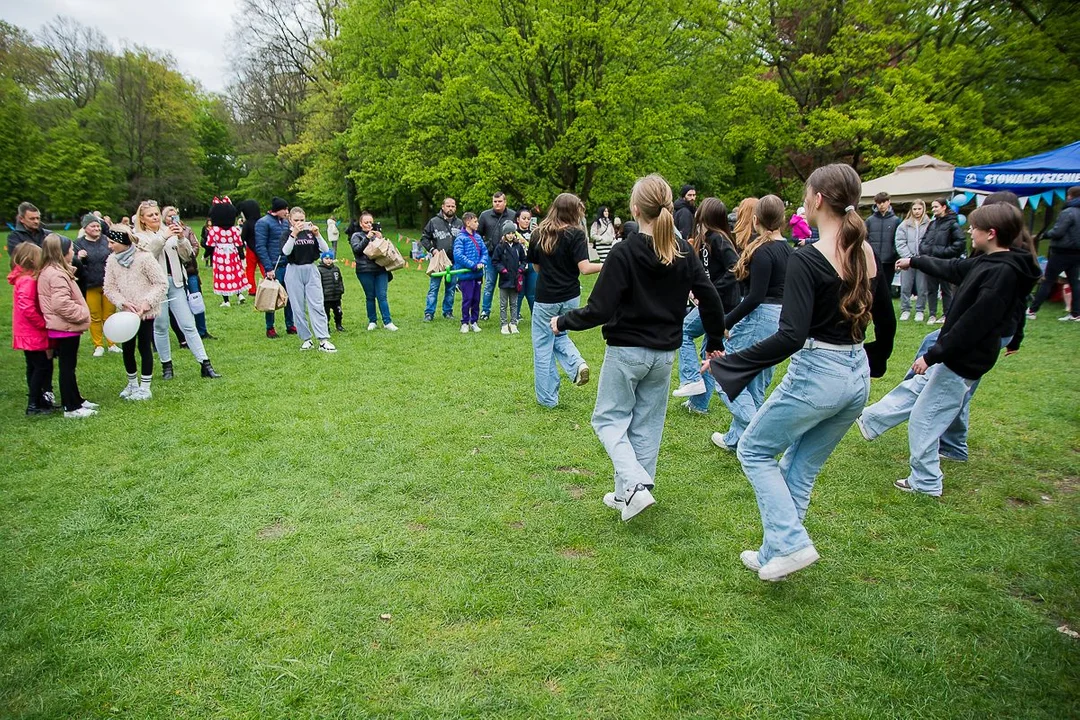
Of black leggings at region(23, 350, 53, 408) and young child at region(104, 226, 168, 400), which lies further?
young child at region(104, 226, 168, 400)

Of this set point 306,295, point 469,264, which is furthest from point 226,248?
point 469,264

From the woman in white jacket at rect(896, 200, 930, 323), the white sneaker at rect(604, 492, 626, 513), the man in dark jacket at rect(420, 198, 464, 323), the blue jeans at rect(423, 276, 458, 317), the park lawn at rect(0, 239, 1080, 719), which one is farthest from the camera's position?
the blue jeans at rect(423, 276, 458, 317)

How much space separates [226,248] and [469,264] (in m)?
5.21

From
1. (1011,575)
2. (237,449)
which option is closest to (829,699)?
(1011,575)

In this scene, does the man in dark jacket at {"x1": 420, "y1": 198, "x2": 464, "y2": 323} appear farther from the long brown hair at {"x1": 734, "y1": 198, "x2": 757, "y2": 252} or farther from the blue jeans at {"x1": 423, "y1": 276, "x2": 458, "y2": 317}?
the long brown hair at {"x1": 734, "y1": 198, "x2": 757, "y2": 252}

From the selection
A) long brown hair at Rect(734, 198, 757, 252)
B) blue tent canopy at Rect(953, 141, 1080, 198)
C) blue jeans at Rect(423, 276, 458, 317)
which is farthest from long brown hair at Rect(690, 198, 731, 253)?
blue tent canopy at Rect(953, 141, 1080, 198)

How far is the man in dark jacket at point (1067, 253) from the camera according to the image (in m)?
10.1

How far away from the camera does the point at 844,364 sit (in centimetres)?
314

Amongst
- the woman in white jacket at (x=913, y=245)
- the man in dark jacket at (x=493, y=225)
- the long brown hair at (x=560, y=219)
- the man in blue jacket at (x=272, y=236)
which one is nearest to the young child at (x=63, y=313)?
the man in blue jacket at (x=272, y=236)

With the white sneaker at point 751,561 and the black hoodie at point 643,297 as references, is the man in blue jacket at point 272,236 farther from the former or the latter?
the white sneaker at point 751,561

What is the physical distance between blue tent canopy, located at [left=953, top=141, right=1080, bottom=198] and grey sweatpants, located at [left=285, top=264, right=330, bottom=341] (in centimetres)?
1309

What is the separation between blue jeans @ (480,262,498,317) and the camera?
11359mm

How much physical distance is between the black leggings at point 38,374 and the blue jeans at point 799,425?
6.95m

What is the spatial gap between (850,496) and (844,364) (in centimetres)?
194
